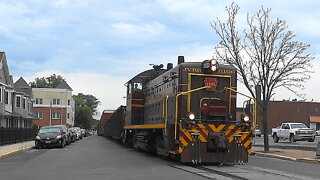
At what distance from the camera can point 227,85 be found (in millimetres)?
16219


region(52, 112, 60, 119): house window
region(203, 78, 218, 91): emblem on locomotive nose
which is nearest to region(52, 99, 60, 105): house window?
region(52, 112, 60, 119): house window

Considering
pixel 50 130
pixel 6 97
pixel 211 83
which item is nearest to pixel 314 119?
pixel 6 97

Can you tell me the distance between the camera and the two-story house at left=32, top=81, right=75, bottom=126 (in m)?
88.5

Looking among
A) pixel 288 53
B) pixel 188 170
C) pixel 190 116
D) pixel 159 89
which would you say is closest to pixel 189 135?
pixel 190 116

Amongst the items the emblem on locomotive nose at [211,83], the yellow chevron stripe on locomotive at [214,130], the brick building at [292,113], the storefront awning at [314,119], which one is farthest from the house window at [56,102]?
the yellow chevron stripe on locomotive at [214,130]

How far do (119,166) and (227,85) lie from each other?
5135 millimetres

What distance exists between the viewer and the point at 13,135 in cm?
3434

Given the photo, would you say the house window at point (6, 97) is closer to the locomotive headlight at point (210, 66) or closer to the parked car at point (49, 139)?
the parked car at point (49, 139)

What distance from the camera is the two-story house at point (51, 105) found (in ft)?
290

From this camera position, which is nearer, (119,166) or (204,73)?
(119,166)

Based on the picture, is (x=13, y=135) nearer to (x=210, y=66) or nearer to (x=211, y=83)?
(x=211, y=83)

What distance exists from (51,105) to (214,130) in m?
75.7

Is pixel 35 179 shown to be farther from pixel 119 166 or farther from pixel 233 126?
pixel 233 126

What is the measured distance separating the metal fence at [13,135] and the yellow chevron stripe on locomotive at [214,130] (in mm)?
19396
